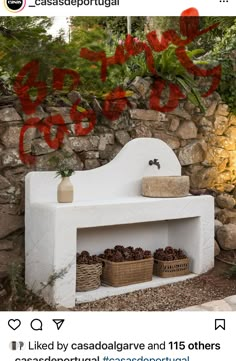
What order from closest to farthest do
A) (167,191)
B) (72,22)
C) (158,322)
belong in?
(158,322)
(167,191)
(72,22)

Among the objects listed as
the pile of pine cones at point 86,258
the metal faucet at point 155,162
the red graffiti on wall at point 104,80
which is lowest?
the pile of pine cones at point 86,258

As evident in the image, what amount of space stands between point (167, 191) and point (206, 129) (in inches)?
52.5

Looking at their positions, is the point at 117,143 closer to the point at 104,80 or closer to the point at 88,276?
the point at 104,80

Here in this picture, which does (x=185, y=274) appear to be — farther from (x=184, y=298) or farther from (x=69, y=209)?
(x=69, y=209)

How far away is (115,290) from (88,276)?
268 mm

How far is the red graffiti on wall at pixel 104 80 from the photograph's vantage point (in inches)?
162

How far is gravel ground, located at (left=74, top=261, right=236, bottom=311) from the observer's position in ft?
12.2

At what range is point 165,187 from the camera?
4.27 metres

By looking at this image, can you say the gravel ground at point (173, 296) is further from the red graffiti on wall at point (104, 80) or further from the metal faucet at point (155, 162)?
the red graffiti on wall at point (104, 80)

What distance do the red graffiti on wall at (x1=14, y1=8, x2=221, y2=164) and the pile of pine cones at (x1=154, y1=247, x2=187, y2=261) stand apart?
1342 mm

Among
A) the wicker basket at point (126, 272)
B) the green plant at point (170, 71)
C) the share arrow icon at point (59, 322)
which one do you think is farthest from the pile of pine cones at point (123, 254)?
the green plant at point (170, 71)

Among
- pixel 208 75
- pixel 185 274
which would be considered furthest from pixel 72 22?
pixel 185 274

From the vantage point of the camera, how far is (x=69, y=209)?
356cm

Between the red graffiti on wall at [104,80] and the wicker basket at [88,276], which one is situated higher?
the red graffiti on wall at [104,80]
